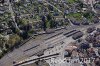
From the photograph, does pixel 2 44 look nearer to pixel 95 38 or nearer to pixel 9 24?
pixel 9 24

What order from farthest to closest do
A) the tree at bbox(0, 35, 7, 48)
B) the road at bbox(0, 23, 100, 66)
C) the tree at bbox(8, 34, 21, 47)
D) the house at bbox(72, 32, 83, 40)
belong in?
1. the house at bbox(72, 32, 83, 40)
2. the tree at bbox(8, 34, 21, 47)
3. the tree at bbox(0, 35, 7, 48)
4. the road at bbox(0, 23, 100, 66)

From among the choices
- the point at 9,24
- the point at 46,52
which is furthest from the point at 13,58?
the point at 9,24

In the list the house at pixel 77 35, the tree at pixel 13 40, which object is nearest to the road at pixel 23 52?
the tree at pixel 13 40

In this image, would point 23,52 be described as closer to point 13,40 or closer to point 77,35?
point 13,40

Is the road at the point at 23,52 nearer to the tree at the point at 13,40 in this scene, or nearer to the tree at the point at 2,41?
the tree at the point at 13,40

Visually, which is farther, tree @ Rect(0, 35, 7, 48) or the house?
the house

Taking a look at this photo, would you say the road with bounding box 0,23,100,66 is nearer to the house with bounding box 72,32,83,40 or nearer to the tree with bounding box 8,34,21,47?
the tree with bounding box 8,34,21,47

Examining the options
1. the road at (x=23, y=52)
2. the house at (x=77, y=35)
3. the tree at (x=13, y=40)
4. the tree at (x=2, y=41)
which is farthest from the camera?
the house at (x=77, y=35)

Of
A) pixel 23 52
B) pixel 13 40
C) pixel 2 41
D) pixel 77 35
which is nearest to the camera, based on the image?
pixel 23 52

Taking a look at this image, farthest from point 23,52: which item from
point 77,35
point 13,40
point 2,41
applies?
point 77,35

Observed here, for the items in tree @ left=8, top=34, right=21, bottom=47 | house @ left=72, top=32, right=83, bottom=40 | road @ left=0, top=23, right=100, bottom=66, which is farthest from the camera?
house @ left=72, top=32, right=83, bottom=40

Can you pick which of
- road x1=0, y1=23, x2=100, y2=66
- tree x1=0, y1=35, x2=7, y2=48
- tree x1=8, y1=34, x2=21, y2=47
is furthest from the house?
tree x1=0, y1=35, x2=7, y2=48
